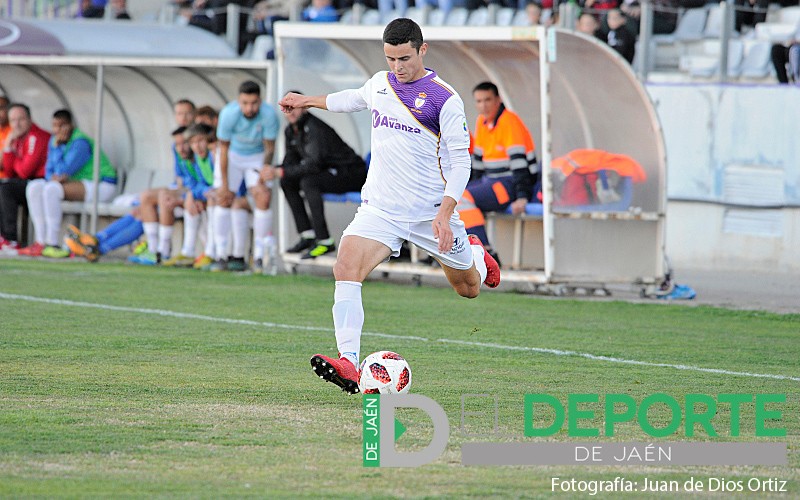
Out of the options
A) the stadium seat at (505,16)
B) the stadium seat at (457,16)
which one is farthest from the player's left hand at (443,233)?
the stadium seat at (457,16)

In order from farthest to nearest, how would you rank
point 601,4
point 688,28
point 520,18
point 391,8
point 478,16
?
point 391,8, point 478,16, point 520,18, point 688,28, point 601,4

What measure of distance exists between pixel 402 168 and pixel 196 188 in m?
9.05

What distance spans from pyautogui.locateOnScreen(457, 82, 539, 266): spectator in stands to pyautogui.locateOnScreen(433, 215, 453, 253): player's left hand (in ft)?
20.2

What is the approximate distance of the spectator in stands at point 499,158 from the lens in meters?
13.1

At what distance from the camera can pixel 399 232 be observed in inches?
280

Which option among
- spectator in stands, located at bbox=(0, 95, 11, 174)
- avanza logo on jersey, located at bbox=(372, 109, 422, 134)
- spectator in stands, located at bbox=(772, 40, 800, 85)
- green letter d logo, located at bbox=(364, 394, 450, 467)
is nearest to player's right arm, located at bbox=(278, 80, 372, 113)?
avanza logo on jersey, located at bbox=(372, 109, 422, 134)

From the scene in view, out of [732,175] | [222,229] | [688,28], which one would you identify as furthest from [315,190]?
[688,28]

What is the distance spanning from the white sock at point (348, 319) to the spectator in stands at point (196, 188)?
9.00 meters

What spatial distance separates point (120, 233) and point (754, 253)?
25.3 feet

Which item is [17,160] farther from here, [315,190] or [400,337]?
[400,337]

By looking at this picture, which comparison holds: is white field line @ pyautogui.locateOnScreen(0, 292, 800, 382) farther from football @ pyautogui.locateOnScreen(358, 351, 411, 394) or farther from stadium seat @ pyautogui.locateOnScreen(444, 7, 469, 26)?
stadium seat @ pyautogui.locateOnScreen(444, 7, 469, 26)

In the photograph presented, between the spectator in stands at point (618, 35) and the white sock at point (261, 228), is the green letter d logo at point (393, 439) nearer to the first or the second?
the white sock at point (261, 228)

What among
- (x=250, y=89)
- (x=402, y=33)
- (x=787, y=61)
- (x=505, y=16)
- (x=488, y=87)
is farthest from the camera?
(x=505, y=16)

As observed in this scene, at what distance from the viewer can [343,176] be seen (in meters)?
14.6
